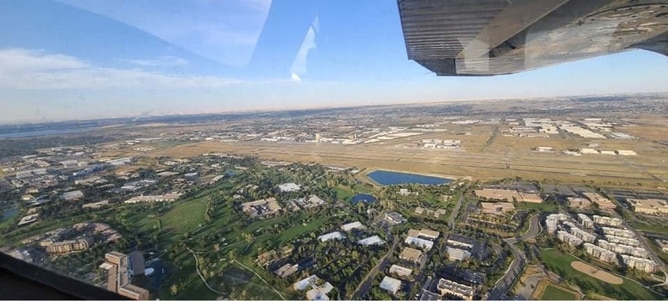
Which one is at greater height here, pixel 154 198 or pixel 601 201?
pixel 154 198

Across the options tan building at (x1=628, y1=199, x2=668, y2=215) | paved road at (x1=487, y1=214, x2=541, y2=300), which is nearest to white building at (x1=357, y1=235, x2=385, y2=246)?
paved road at (x1=487, y1=214, x2=541, y2=300)

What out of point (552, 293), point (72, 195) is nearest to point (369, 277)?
point (552, 293)

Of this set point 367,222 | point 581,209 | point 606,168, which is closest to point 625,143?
point 606,168

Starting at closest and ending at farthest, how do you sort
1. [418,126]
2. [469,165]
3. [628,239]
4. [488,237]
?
[628,239] < [488,237] < [469,165] < [418,126]

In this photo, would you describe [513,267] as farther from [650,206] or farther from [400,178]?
[400,178]

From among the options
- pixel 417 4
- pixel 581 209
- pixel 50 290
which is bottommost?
pixel 581 209

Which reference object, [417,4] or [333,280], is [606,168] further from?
[417,4]

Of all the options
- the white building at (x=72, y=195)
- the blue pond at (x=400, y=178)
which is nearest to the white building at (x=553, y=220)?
the blue pond at (x=400, y=178)
